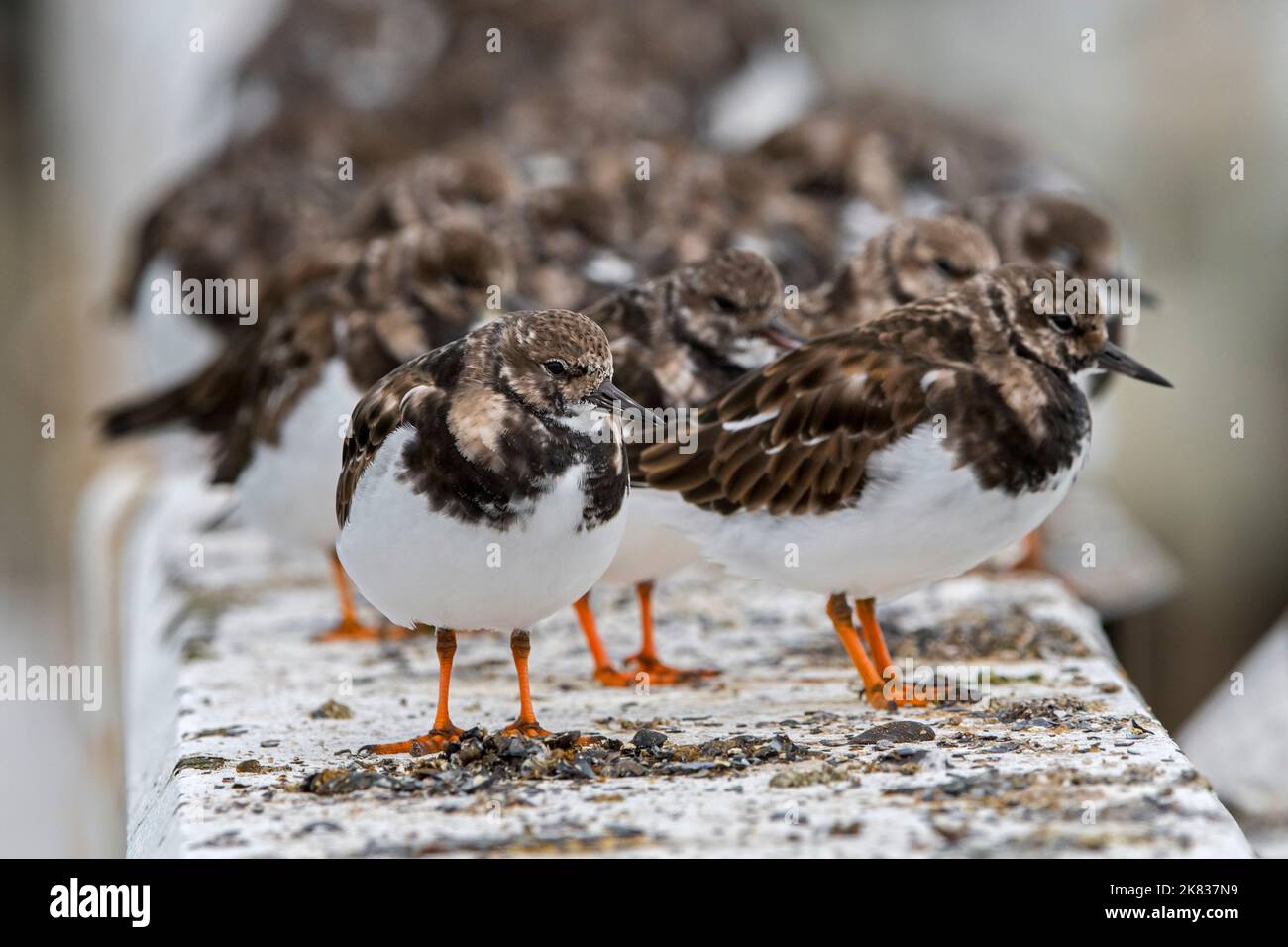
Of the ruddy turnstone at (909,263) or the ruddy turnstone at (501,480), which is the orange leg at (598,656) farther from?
the ruddy turnstone at (909,263)

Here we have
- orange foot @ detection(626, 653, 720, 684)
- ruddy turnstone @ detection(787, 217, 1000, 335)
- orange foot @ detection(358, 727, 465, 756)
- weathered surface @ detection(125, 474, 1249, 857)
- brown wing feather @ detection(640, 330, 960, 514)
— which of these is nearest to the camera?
weathered surface @ detection(125, 474, 1249, 857)

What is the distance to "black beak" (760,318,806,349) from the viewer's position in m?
4.47

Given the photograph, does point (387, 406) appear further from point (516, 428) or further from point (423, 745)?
point (423, 745)

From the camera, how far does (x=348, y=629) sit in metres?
5.20

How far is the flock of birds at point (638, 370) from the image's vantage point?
11.8ft

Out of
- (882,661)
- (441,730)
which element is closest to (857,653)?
(882,661)

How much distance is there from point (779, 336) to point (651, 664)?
0.86 m

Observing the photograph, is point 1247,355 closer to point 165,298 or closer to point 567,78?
point 567,78

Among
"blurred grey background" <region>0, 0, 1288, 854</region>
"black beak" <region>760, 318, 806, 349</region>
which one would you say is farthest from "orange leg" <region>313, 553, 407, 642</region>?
"blurred grey background" <region>0, 0, 1288, 854</region>

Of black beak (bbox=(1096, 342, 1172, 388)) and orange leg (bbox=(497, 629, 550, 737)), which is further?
black beak (bbox=(1096, 342, 1172, 388))

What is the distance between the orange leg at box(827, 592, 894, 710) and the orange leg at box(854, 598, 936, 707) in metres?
0.02

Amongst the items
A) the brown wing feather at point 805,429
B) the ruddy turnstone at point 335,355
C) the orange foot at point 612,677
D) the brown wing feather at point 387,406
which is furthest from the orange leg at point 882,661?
the ruddy turnstone at point 335,355

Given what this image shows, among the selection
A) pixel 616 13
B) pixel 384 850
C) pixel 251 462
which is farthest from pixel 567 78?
pixel 384 850

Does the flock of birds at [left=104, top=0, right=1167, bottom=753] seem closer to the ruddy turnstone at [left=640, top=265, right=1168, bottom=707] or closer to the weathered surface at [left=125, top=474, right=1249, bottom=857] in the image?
the ruddy turnstone at [left=640, top=265, right=1168, bottom=707]
